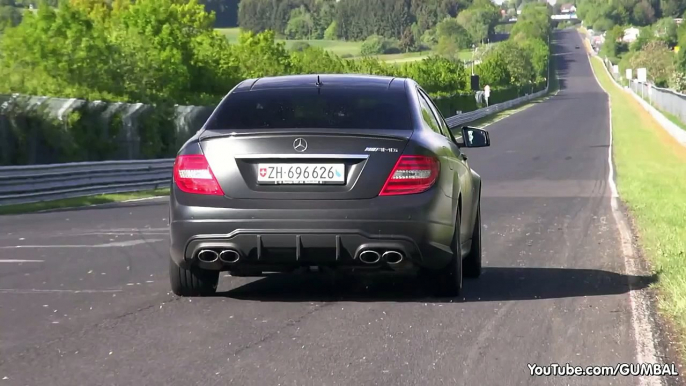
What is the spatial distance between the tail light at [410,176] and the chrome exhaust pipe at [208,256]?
1117 mm

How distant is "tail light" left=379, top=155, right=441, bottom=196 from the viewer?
7637 mm

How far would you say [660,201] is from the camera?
17844 millimetres

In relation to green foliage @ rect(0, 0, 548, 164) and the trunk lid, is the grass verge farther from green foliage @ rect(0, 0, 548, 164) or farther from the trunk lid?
green foliage @ rect(0, 0, 548, 164)

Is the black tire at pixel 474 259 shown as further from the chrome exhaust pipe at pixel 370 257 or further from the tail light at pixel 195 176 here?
the tail light at pixel 195 176

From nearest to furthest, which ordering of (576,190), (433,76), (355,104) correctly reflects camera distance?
(355,104), (576,190), (433,76)

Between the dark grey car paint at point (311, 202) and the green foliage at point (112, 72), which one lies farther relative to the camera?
the green foliage at point (112, 72)

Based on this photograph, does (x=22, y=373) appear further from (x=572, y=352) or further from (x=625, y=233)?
(x=625, y=233)

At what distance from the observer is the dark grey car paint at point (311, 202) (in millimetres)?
7535

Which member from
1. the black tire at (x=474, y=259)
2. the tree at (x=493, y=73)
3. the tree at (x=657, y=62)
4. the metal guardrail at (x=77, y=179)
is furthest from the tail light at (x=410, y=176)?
the tree at (x=657, y=62)

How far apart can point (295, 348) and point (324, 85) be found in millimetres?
2523

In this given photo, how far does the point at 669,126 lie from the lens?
46.8 metres

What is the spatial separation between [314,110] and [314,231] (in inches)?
39.8

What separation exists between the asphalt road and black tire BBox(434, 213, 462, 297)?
11 cm

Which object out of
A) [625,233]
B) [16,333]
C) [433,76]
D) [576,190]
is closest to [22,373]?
[16,333]
